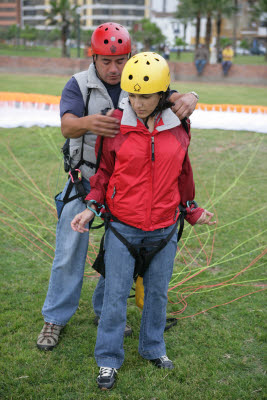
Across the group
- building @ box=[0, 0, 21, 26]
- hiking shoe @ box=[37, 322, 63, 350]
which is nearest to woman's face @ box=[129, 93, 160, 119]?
hiking shoe @ box=[37, 322, 63, 350]

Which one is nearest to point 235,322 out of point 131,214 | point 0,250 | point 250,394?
point 250,394

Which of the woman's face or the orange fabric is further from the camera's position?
the orange fabric

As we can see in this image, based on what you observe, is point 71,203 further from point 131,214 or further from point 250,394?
point 250,394

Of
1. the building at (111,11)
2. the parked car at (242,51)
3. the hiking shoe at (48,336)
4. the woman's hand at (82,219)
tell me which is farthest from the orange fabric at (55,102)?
the building at (111,11)

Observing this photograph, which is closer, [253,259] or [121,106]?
[121,106]

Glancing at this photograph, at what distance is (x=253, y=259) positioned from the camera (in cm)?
537

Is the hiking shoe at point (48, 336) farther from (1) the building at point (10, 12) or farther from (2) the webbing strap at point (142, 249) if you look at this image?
(1) the building at point (10, 12)

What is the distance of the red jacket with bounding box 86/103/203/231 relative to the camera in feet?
9.32

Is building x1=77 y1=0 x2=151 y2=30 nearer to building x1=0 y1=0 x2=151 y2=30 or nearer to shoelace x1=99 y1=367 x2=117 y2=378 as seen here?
building x1=0 y1=0 x2=151 y2=30

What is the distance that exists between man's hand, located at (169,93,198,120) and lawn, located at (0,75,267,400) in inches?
71.3

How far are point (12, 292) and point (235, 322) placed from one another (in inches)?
82.6

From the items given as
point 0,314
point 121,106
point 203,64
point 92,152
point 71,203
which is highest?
point 121,106

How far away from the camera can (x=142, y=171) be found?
286 cm

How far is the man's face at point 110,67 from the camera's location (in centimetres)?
326
